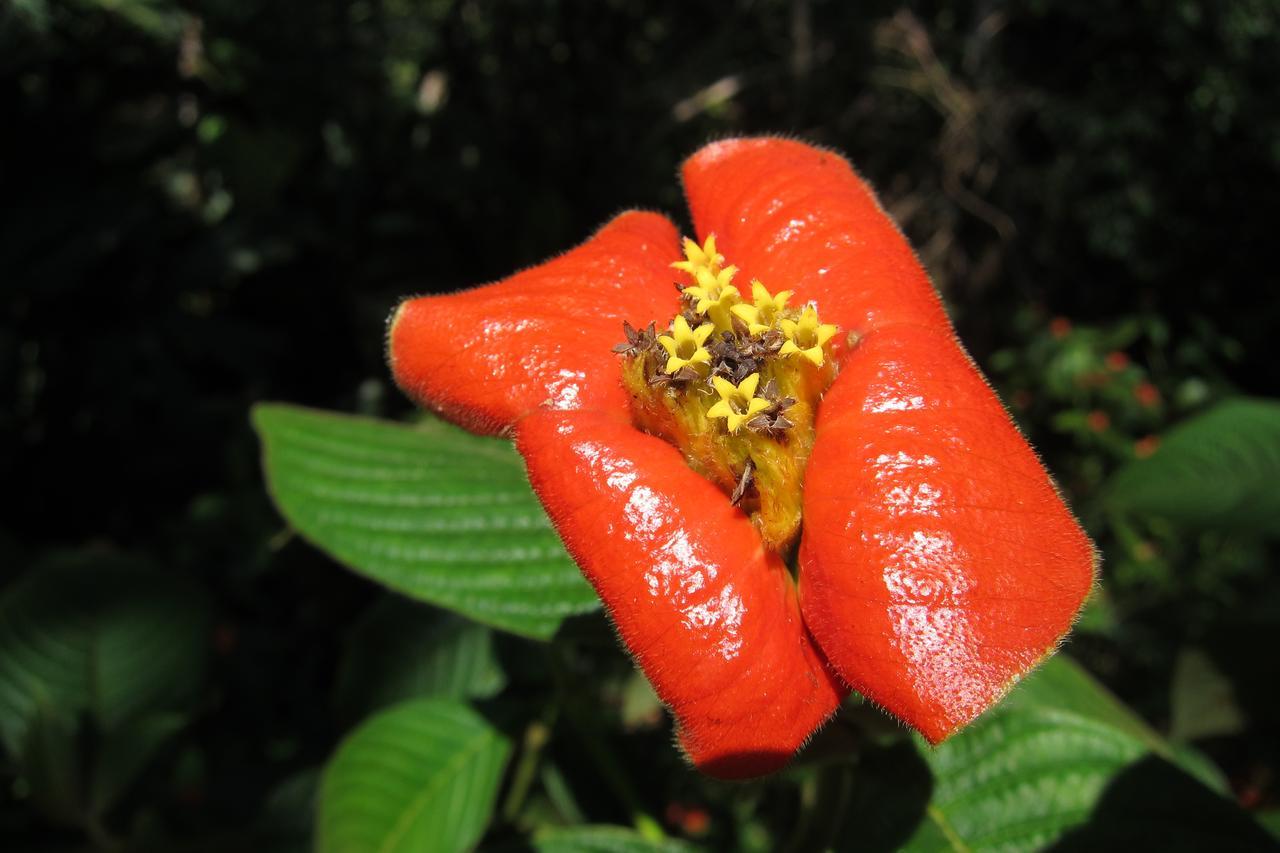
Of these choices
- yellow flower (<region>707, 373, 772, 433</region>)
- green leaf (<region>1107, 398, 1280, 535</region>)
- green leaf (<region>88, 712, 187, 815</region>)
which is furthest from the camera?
green leaf (<region>1107, 398, 1280, 535</region>)

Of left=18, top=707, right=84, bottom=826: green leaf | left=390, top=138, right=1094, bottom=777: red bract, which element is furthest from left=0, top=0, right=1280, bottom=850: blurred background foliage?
left=390, top=138, right=1094, bottom=777: red bract

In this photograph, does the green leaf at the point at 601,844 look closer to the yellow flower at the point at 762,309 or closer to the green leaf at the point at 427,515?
the green leaf at the point at 427,515

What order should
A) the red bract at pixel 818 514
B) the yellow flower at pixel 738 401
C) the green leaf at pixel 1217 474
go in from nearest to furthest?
the red bract at pixel 818 514, the yellow flower at pixel 738 401, the green leaf at pixel 1217 474

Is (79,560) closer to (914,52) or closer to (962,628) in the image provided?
(962,628)

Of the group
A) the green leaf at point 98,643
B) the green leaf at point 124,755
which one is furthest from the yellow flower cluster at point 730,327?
the green leaf at point 98,643

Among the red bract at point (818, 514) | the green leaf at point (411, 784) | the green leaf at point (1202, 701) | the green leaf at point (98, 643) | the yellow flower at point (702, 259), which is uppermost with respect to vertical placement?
the yellow flower at point (702, 259)

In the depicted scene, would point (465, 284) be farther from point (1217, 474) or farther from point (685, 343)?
point (685, 343)

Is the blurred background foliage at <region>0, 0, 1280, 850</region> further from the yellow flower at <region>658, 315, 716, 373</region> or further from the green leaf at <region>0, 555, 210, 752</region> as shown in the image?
the yellow flower at <region>658, 315, 716, 373</region>
